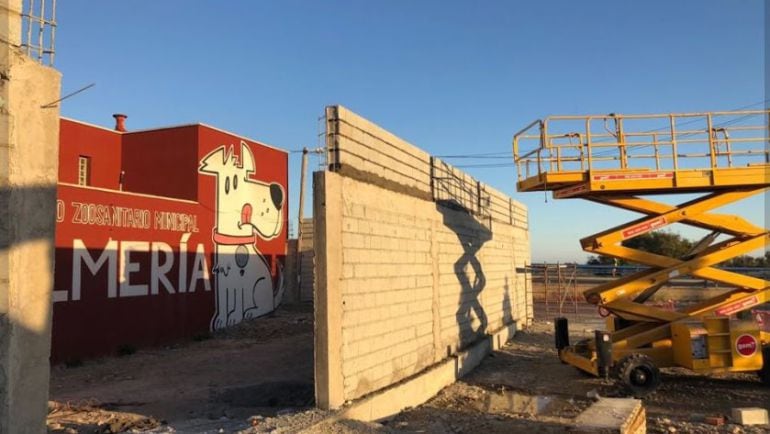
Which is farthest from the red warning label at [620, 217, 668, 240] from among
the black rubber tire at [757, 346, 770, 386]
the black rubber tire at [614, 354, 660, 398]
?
the black rubber tire at [757, 346, 770, 386]

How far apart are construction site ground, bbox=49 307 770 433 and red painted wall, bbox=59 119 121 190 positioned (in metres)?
8.41

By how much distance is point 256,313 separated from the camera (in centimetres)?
2447

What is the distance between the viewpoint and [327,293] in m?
7.62

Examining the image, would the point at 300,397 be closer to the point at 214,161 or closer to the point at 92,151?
the point at 214,161

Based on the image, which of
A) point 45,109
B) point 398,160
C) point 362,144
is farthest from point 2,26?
point 398,160

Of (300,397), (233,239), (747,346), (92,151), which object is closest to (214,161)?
(233,239)

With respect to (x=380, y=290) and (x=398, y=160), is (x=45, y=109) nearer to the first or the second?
(x=380, y=290)

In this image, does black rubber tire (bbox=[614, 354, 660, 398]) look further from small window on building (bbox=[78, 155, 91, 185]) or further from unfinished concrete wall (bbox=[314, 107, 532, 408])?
small window on building (bbox=[78, 155, 91, 185])

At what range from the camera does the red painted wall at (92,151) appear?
21.0 metres

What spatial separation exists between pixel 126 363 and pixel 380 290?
9669 millimetres

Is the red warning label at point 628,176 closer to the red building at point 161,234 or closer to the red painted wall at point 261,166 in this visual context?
the red building at point 161,234

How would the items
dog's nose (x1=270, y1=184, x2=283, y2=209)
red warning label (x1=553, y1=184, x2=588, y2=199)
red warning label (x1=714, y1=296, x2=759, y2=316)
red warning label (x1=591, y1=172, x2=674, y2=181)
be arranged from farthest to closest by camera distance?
dog's nose (x1=270, y1=184, x2=283, y2=209)
red warning label (x1=714, y1=296, x2=759, y2=316)
red warning label (x1=553, y1=184, x2=588, y2=199)
red warning label (x1=591, y1=172, x2=674, y2=181)

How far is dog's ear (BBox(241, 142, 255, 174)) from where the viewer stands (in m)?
24.2

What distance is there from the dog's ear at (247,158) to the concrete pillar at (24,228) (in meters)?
18.9
